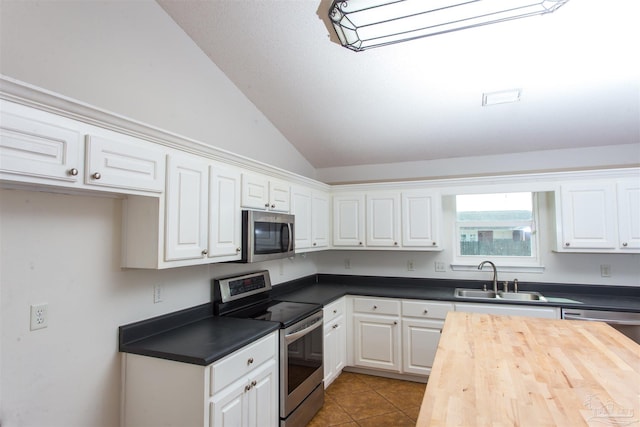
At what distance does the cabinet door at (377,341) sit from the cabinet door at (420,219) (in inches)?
33.7

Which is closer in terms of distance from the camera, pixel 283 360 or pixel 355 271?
pixel 283 360

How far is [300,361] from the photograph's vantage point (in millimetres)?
2621

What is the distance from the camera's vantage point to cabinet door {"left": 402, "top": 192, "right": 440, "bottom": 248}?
3645mm

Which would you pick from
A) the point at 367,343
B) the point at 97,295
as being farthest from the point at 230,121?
the point at 367,343

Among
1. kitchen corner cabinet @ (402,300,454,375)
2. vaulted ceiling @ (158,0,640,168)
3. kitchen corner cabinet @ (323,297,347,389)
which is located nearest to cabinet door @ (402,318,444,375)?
kitchen corner cabinet @ (402,300,454,375)

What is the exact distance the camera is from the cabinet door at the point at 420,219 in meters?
3.64

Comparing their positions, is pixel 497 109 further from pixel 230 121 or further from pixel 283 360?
pixel 283 360

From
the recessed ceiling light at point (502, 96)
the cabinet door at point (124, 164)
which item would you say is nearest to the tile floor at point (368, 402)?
the cabinet door at point (124, 164)

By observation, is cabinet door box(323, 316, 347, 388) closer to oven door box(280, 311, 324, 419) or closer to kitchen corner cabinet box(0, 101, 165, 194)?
→ oven door box(280, 311, 324, 419)

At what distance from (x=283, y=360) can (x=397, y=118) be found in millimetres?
2321

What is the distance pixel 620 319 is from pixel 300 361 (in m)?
2.59

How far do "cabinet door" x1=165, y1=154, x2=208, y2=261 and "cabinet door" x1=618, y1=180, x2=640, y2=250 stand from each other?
11.5 feet

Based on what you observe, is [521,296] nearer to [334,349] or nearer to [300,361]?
[334,349]

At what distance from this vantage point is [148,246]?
1.90 meters
